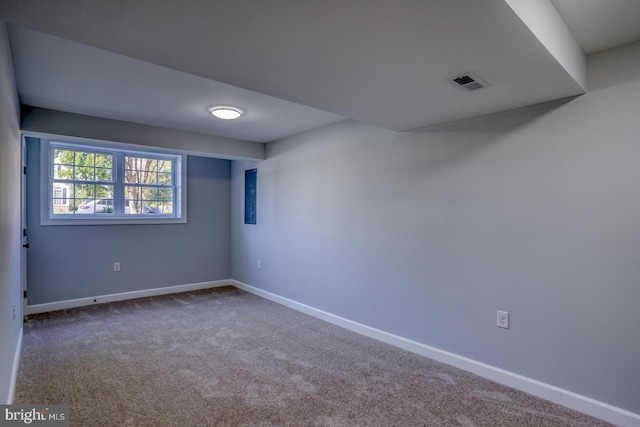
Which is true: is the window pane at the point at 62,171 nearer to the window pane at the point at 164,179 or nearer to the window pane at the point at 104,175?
the window pane at the point at 104,175

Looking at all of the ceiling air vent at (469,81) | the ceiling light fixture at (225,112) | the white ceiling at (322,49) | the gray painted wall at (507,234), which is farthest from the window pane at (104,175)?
the ceiling air vent at (469,81)

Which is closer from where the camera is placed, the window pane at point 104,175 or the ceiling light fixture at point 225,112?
the ceiling light fixture at point 225,112

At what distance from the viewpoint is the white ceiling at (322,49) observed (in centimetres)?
136

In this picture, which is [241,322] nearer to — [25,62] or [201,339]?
[201,339]

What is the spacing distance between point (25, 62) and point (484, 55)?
3.03 m

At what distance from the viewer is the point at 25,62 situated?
2.42m

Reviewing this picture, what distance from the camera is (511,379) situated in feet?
8.21

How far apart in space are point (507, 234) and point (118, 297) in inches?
193

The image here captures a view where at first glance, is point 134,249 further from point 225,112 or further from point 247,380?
point 247,380

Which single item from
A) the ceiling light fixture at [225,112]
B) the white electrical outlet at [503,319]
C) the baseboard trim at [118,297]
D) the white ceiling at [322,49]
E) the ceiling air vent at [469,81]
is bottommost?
the baseboard trim at [118,297]

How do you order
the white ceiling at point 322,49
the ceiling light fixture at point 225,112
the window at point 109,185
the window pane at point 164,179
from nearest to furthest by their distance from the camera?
1. the white ceiling at point 322,49
2. the ceiling light fixture at point 225,112
3. the window at point 109,185
4. the window pane at point 164,179

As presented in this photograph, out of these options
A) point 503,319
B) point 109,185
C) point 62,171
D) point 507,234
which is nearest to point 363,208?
point 507,234

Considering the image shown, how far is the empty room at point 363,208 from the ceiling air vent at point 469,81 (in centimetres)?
2

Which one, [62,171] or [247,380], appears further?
[62,171]
